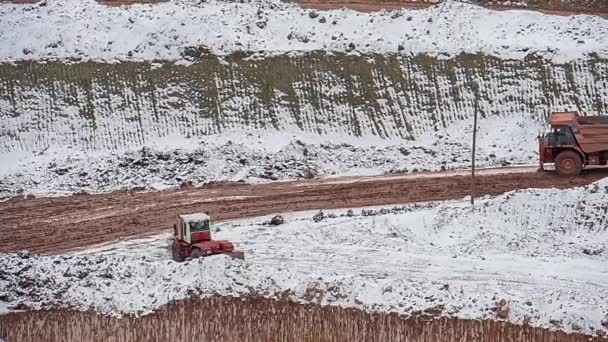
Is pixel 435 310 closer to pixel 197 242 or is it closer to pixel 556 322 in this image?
pixel 556 322

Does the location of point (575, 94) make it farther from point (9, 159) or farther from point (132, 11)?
point (9, 159)

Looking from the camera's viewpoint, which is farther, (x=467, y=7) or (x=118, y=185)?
(x=467, y=7)

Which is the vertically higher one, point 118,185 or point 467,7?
point 467,7

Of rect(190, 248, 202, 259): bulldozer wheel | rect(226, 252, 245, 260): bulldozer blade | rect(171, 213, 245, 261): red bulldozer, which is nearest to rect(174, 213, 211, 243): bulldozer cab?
rect(171, 213, 245, 261): red bulldozer

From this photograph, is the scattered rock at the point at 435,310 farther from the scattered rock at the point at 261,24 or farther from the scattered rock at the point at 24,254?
the scattered rock at the point at 261,24

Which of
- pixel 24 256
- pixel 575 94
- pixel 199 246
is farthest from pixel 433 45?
pixel 24 256

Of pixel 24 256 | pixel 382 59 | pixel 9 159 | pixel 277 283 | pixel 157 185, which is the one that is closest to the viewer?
pixel 277 283

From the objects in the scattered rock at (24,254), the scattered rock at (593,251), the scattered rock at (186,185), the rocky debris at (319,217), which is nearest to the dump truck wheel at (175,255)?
the scattered rock at (24,254)

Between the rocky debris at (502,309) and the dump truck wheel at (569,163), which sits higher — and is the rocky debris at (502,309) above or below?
below
